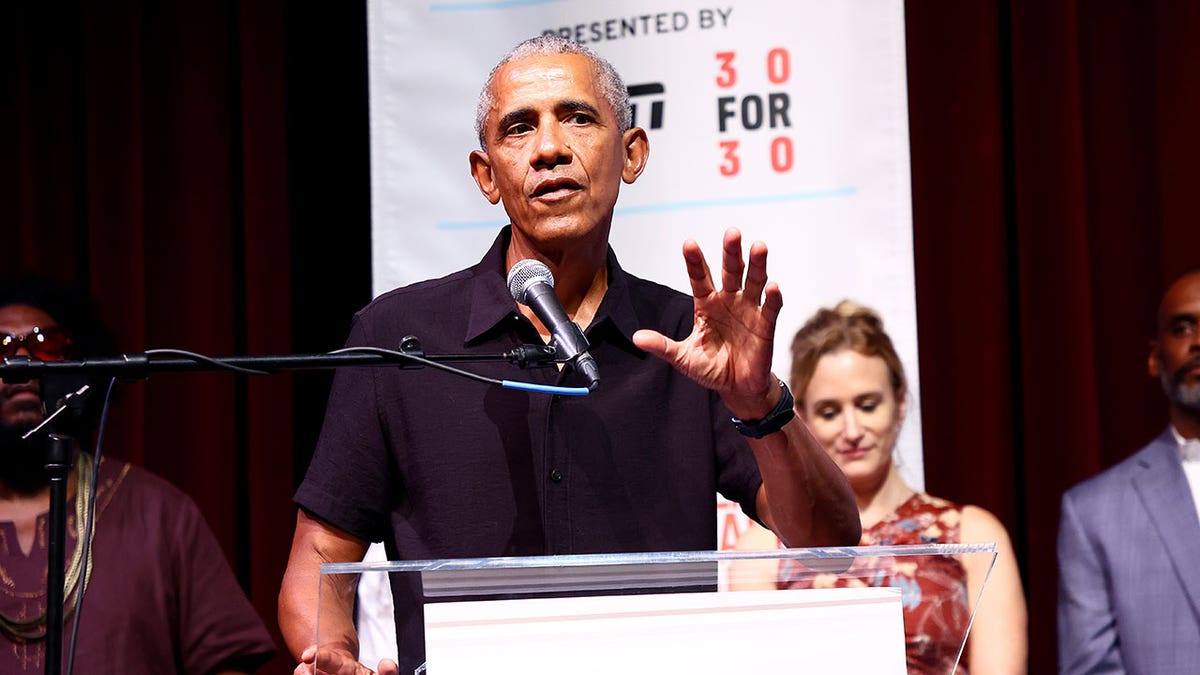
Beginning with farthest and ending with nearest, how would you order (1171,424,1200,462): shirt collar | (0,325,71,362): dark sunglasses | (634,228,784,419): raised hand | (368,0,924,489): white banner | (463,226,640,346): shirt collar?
(1171,424,1200,462): shirt collar
(368,0,924,489): white banner
(0,325,71,362): dark sunglasses
(463,226,640,346): shirt collar
(634,228,784,419): raised hand

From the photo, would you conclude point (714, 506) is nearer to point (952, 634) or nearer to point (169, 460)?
point (952, 634)

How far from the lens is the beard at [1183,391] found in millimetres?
3459

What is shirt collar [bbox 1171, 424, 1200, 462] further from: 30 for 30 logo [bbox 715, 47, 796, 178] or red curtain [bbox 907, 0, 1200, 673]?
30 for 30 logo [bbox 715, 47, 796, 178]

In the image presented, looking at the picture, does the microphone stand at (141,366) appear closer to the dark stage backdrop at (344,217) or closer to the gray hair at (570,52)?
the gray hair at (570,52)

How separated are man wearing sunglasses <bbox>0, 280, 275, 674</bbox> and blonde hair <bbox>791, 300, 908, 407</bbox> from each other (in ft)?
4.74

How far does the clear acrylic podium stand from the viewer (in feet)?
4.39

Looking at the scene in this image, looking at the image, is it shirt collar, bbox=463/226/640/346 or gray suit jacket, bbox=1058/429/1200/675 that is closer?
shirt collar, bbox=463/226/640/346

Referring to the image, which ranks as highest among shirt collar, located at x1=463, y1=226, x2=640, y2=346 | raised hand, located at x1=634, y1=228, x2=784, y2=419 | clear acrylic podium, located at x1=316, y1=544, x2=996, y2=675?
shirt collar, located at x1=463, y1=226, x2=640, y2=346

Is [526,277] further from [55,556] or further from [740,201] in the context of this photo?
[740,201]

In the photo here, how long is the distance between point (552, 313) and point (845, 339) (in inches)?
73.0

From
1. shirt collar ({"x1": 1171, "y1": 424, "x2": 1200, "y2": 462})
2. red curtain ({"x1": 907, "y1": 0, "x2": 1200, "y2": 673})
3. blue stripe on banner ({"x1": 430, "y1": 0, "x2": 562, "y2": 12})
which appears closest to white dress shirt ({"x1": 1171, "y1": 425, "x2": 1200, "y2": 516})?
shirt collar ({"x1": 1171, "y1": 424, "x2": 1200, "y2": 462})

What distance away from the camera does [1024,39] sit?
148 inches

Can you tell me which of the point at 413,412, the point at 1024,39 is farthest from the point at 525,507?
the point at 1024,39

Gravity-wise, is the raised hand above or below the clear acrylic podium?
above
